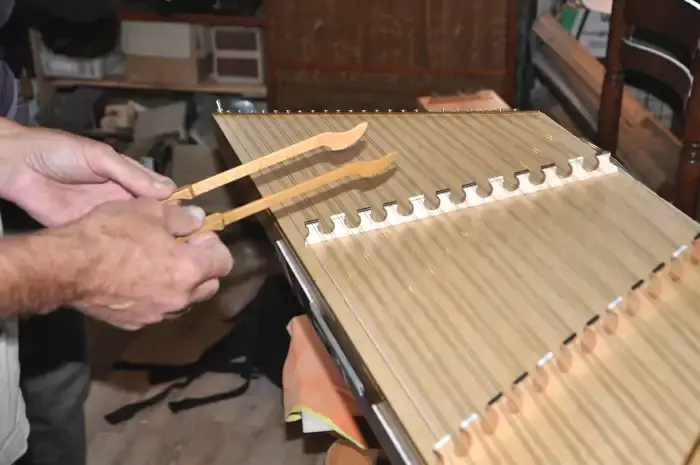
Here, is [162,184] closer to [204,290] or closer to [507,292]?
[204,290]

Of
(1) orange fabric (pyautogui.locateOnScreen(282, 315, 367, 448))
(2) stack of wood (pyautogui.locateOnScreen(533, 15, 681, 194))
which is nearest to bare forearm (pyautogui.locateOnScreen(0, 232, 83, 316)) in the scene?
(1) orange fabric (pyautogui.locateOnScreen(282, 315, 367, 448))

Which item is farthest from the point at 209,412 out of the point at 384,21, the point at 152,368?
the point at 384,21

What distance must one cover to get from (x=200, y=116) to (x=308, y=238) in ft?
6.50

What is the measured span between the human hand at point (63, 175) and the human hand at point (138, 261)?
84mm

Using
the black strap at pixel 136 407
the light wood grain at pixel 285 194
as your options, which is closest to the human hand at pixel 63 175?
the light wood grain at pixel 285 194

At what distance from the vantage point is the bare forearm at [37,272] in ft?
2.86

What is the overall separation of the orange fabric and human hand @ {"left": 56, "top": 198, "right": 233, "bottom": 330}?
1.48 ft

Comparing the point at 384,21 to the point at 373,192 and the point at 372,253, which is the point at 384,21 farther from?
the point at 372,253

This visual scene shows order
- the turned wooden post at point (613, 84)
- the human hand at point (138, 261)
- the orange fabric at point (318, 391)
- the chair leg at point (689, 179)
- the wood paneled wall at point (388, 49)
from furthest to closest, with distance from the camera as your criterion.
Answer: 1. the wood paneled wall at point (388, 49)
2. the turned wooden post at point (613, 84)
3. the chair leg at point (689, 179)
4. the orange fabric at point (318, 391)
5. the human hand at point (138, 261)

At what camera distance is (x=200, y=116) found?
2908 millimetres

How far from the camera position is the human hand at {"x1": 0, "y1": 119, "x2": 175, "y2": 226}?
108 centimetres

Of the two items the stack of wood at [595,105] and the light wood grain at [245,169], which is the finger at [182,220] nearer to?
the light wood grain at [245,169]

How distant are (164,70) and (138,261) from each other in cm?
197

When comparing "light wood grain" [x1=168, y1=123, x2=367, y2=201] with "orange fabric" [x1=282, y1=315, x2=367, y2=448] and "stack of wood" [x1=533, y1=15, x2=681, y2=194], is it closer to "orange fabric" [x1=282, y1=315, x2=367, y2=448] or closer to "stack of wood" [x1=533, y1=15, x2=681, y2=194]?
"orange fabric" [x1=282, y1=315, x2=367, y2=448]
